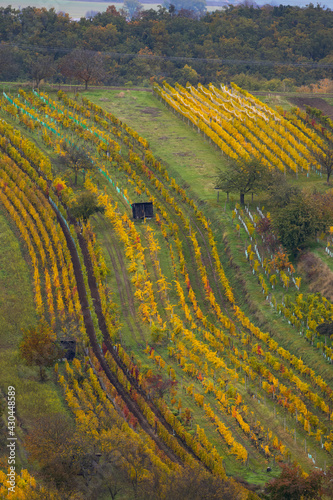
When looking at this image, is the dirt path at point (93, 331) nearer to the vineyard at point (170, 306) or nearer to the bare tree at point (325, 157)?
the vineyard at point (170, 306)

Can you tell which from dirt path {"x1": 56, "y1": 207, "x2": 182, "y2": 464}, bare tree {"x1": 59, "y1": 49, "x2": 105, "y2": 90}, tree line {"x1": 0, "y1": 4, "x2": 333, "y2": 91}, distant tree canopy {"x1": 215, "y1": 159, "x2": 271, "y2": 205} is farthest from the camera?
tree line {"x1": 0, "y1": 4, "x2": 333, "y2": 91}

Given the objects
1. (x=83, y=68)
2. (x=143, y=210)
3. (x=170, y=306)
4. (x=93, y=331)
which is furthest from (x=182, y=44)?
(x=93, y=331)

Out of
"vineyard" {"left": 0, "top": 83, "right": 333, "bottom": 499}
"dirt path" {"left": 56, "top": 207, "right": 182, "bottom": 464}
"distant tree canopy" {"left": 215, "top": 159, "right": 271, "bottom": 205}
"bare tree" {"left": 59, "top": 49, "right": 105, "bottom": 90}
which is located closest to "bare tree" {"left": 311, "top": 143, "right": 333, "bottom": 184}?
"vineyard" {"left": 0, "top": 83, "right": 333, "bottom": 499}

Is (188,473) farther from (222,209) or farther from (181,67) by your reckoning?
(181,67)

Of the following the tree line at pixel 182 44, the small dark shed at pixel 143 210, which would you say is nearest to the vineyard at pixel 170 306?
the small dark shed at pixel 143 210

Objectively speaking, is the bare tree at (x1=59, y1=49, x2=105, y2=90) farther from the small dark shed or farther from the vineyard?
the small dark shed

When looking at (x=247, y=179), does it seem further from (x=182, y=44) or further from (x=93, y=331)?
(x=182, y=44)
